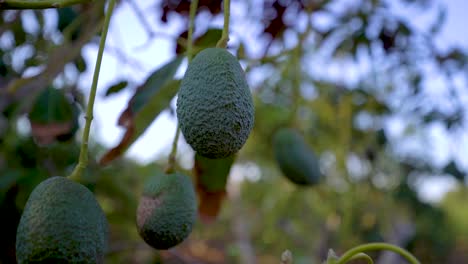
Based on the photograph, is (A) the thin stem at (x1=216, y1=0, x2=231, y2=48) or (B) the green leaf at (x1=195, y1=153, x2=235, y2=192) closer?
(A) the thin stem at (x1=216, y1=0, x2=231, y2=48)

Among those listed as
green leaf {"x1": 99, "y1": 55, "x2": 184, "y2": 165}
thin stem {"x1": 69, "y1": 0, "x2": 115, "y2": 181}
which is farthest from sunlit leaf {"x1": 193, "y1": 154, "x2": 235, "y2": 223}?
thin stem {"x1": 69, "y1": 0, "x2": 115, "y2": 181}

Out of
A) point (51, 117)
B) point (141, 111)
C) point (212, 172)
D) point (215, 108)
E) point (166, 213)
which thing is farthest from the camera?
point (51, 117)

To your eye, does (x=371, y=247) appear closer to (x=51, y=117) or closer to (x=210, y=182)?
(x=210, y=182)

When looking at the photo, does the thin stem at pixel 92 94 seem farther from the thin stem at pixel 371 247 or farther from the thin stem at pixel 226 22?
the thin stem at pixel 371 247

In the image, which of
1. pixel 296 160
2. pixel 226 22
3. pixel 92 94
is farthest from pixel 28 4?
pixel 296 160

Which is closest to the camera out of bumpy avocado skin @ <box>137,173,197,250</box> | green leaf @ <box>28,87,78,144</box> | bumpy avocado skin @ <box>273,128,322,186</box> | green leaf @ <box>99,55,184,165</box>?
bumpy avocado skin @ <box>137,173,197,250</box>

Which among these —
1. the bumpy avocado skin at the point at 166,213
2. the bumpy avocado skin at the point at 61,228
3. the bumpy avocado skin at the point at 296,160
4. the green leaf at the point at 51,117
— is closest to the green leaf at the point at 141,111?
the bumpy avocado skin at the point at 166,213

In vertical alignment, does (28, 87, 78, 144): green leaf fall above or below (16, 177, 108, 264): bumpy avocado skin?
below

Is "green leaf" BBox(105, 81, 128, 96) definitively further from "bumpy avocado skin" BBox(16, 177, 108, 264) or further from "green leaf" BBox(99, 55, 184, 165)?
"bumpy avocado skin" BBox(16, 177, 108, 264)
